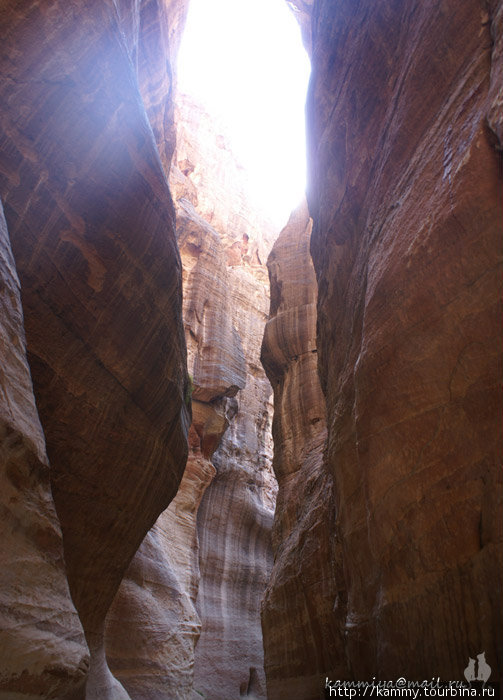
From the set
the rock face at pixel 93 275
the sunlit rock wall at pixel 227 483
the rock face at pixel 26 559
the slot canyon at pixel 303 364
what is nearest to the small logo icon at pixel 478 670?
the slot canyon at pixel 303 364

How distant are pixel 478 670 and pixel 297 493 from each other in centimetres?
926

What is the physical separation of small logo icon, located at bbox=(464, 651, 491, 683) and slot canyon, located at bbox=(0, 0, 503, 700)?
0.02 metres

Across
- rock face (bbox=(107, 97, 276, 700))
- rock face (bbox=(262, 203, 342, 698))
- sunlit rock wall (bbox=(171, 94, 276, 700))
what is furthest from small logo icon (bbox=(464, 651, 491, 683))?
sunlit rock wall (bbox=(171, 94, 276, 700))

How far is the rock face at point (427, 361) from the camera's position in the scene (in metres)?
3.87

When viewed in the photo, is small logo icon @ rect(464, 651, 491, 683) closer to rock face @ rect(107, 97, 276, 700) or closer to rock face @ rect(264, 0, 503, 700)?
rock face @ rect(264, 0, 503, 700)

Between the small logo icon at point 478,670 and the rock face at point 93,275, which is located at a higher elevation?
the rock face at point 93,275

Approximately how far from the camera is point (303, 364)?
16.0 metres

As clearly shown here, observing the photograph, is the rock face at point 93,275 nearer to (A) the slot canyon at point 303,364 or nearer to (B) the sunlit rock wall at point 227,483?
(A) the slot canyon at point 303,364

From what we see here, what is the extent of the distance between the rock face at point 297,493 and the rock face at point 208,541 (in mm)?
3424

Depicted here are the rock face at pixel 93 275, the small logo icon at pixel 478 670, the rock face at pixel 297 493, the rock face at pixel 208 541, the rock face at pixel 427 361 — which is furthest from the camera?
the rock face at pixel 208 541

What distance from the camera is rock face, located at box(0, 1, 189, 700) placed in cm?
667

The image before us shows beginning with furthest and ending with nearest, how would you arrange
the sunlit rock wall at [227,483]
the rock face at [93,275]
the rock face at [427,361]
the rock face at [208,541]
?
the sunlit rock wall at [227,483] → the rock face at [208,541] → the rock face at [93,275] → the rock face at [427,361]

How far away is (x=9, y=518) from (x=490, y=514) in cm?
327

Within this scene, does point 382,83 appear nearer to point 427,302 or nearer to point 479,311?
point 427,302
